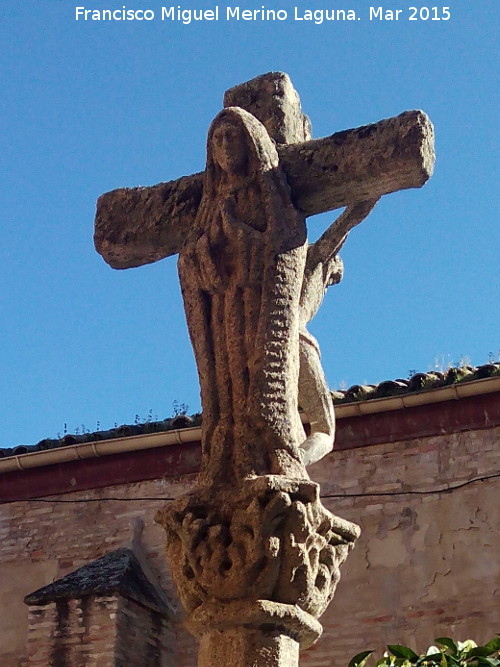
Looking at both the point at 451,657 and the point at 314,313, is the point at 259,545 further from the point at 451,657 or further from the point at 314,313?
the point at 314,313

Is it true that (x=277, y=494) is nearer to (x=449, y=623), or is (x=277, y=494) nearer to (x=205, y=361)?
(x=205, y=361)

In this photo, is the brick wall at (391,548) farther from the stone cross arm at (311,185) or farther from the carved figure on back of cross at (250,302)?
the stone cross arm at (311,185)

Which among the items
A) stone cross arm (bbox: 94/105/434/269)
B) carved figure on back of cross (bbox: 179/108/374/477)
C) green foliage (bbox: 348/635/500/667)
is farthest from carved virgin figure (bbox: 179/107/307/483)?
green foliage (bbox: 348/635/500/667)

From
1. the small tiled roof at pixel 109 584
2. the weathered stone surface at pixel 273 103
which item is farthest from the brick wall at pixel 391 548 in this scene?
the weathered stone surface at pixel 273 103

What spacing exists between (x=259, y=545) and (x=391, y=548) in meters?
6.45

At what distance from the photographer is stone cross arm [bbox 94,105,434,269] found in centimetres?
474

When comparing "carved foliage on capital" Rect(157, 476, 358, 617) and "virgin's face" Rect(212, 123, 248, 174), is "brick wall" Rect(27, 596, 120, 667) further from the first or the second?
"virgin's face" Rect(212, 123, 248, 174)

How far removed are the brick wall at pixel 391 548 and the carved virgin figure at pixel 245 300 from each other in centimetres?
592

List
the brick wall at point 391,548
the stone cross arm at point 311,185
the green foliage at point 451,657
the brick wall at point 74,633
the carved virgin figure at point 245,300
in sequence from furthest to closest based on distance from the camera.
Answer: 1. the brick wall at point 391,548
2. the brick wall at point 74,633
3. the stone cross arm at point 311,185
4. the carved virgin figure at point 245,300
5. the green foliage at point 451,657

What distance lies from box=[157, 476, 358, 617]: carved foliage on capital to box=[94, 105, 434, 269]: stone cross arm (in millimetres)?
1271

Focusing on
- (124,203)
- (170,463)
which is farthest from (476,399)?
(124,203)

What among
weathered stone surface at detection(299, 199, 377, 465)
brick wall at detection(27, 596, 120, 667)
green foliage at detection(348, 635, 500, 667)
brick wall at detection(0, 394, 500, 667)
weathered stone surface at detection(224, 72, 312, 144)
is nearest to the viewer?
green foliage at detection(348, 635, 500, 667)

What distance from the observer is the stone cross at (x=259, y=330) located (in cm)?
419

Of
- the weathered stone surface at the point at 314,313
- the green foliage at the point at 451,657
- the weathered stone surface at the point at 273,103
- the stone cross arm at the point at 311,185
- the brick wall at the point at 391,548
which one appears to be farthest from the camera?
the brick wall at the point at 391,548
